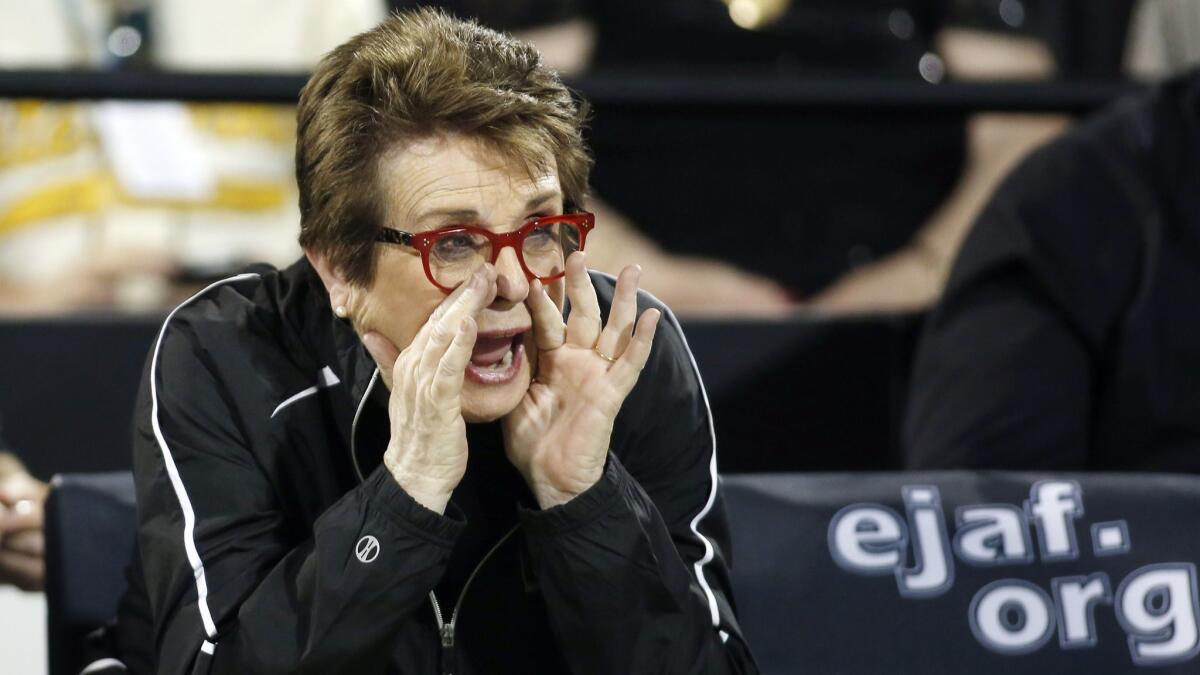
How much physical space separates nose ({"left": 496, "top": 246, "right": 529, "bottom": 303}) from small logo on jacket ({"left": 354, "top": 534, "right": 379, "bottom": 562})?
0.25m

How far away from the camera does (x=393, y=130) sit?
164 centimetres

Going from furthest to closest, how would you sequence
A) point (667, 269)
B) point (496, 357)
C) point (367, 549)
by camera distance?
1. point (667, 269)
2. point (496, 357)
3. point (367, 549)

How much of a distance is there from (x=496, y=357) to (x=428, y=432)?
0.12m

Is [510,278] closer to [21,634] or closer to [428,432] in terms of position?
[428,432]

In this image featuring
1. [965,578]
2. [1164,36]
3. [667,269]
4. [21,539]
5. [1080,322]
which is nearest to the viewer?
[965,578]

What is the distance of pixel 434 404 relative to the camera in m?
1.58

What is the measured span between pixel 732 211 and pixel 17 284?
1.33m

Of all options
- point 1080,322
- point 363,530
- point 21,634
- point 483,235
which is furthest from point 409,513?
point 1080,322

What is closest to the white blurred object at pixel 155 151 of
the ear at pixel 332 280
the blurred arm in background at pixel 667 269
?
the blurred arm in background at pixel 667 269

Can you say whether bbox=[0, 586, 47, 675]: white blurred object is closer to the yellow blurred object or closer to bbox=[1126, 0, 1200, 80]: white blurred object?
the yellow blurred object

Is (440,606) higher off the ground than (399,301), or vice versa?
(399,301)

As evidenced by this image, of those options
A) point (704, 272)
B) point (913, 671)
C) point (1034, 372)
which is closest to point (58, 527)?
point (913, 671)

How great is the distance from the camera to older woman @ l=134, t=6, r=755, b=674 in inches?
62.5

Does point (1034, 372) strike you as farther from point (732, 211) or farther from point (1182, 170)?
Result: point (732, 211)
